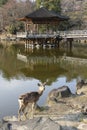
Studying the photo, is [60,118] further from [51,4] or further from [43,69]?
[51,4]

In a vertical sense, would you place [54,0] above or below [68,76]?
above

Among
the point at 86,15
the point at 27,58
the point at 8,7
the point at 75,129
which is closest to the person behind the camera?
the point at 75,129

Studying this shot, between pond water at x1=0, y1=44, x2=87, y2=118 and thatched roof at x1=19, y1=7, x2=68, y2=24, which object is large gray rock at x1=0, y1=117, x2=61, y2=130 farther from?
thatched roof at x1=19, y1=7, x2=68, y2=24

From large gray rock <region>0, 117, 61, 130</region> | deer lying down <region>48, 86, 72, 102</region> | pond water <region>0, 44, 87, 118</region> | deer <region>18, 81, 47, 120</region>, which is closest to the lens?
large gray rock <region>0, 117, 61, 130</region>

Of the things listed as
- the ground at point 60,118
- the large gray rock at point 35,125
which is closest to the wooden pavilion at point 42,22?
the ground at point 60,118

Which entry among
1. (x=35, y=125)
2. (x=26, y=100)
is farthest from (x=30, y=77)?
(x=35, y=125)

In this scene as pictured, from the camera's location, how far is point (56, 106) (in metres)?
11.7

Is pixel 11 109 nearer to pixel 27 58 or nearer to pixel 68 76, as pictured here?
pixel 68 76

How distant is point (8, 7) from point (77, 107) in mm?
51494

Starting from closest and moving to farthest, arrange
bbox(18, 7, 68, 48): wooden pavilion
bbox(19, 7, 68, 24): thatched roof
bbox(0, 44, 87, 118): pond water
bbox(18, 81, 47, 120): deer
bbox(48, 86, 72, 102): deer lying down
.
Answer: bbox(18, 81, 47, 120): deer < bbox(48, 86, 72, 102): deer lying down < bbox(0, 44, 87, 118): pond water < bbox(18, 7, 68, 48): wooden pavilion < bbox(19, 7, 68, 24): thatched roof

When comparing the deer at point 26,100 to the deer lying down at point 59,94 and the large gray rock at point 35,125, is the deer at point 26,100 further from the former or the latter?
the deer lying down at point 59,94

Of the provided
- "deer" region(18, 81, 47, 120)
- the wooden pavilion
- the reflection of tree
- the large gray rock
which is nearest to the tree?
the wooden pavilion

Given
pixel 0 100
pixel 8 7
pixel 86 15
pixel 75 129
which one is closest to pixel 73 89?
pixel 0 100

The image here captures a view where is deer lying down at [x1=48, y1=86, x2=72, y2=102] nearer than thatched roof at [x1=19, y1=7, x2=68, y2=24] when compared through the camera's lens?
Yes
